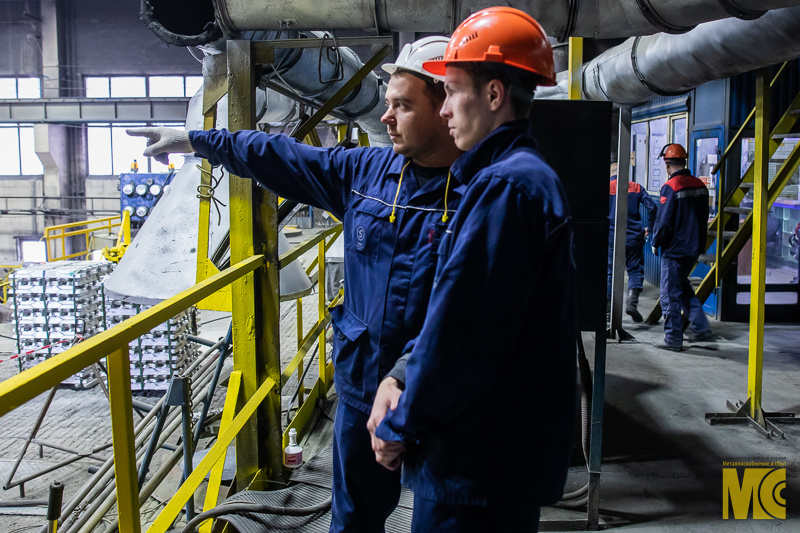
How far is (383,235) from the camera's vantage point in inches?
80.1

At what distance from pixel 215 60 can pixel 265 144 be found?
102cm

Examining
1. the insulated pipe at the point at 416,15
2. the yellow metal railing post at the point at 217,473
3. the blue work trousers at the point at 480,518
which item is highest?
the insulated pipe at the point at 416,15

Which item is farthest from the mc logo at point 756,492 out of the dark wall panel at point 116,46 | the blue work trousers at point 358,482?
the dark wall panel at point 116,46

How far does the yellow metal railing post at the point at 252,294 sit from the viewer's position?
10.2ft

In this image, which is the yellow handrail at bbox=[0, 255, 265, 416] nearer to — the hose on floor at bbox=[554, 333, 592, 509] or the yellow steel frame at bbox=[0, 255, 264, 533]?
the yellow steel frame at bbox=[0, 255, 264, 533]

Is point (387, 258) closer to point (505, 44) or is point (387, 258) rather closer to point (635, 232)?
point (505, 44)

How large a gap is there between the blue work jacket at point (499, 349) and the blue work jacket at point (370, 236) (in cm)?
40

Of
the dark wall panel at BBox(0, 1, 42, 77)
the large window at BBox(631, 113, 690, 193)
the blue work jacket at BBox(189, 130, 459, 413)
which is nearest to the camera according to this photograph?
the blue work jacket at BBox(189, 130, 459, 413)

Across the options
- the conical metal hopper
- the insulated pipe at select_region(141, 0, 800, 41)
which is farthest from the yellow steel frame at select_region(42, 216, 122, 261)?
the insulated pipe at select_region(141, 0, 800, 41)

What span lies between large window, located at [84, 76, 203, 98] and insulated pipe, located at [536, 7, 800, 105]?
20.1m

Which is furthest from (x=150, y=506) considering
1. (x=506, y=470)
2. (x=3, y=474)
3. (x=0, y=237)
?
(x=0, y=237)

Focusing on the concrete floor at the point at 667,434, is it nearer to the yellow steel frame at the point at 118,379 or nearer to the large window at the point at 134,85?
the yellow steel frame at the point at 118,379

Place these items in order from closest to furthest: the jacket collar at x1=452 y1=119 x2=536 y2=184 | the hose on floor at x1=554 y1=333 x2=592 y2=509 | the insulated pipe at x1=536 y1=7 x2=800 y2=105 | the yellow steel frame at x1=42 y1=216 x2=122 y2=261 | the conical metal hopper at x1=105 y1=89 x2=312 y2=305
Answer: the jacket collar at x1=452 y1=119 x2=536 y2=184, the hose on floor at x1=554 y1=333 x2=592 y2=509, the insulated pipe at x1=536 y1=7 x2=800 y2=105, the conical metal hopper at x1=105 y1=89 x2=312 y2=305, the yellow steel frame at x1=42 y1=216 x2=122 y2=261

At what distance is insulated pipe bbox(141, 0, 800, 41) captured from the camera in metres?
2.86
